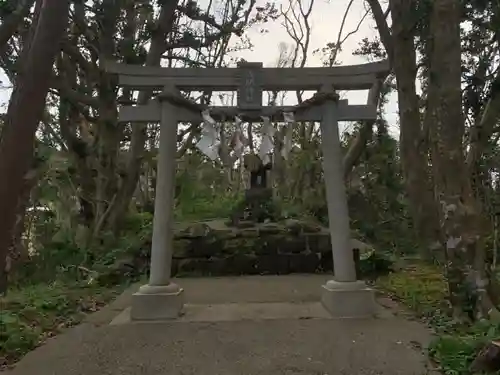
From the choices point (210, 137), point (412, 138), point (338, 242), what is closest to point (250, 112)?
point (210, 137)

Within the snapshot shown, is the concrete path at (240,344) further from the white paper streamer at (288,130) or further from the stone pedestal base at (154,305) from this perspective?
the white paper streamer at (288,130)

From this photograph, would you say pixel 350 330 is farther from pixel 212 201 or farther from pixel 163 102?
pixel 212 201

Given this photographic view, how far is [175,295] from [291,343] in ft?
5.78

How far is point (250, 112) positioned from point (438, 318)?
3.23 meters

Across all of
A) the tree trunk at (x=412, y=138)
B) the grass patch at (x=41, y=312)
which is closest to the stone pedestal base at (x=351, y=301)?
the grass patch at (x=41, y=312)

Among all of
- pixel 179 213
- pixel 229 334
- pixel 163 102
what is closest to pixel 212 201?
pixel 179 213

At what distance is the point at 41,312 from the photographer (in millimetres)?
5973

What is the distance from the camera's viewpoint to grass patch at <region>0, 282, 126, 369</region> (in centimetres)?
478

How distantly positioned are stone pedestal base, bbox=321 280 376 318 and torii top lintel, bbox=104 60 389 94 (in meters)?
2.52

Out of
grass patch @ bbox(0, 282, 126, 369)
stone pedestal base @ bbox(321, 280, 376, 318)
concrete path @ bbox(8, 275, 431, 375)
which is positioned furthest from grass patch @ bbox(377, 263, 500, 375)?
grass patch @ bbox(0, 282, 126, 369)

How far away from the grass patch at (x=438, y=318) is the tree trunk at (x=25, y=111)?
11.6 feet

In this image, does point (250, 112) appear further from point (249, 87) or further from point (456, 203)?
point (456, 203)

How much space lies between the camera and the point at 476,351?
13.0ft

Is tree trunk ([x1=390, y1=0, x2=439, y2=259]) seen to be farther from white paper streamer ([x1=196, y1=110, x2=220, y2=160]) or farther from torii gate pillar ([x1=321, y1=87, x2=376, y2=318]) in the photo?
white paper streamer ([x1=196, y1=110, x2=220, y2=160])
